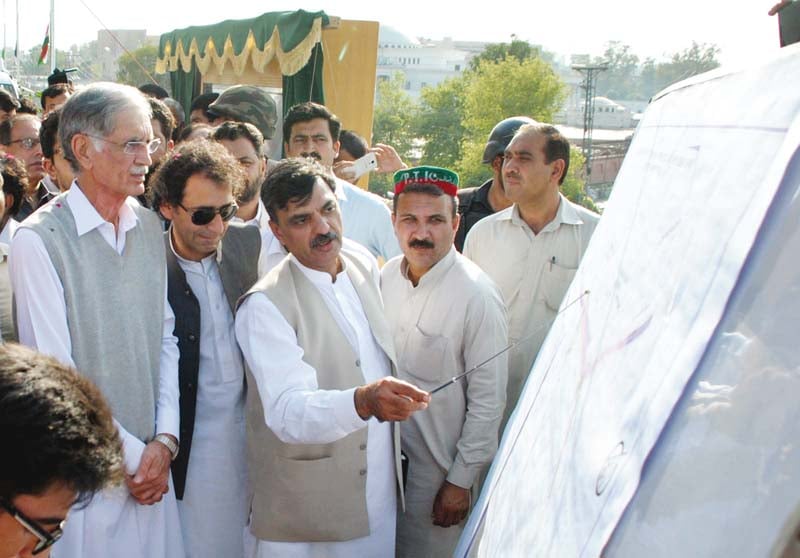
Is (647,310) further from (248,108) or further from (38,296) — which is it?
(248,108)

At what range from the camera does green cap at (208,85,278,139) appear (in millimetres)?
5480

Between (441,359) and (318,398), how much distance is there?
78cm

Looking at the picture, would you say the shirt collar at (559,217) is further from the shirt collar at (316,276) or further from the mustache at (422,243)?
the shirt collar at (316,276)

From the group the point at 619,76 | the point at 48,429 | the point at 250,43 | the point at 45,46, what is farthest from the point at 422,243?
the point at 619,76

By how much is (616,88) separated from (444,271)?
374ft

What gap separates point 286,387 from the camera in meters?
2.24

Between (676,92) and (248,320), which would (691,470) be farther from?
(248,320)

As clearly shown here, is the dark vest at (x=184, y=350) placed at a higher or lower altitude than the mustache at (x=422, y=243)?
lower

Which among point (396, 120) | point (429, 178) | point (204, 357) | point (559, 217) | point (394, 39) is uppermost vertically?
point (429, 178)

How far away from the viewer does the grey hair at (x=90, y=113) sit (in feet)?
8.13

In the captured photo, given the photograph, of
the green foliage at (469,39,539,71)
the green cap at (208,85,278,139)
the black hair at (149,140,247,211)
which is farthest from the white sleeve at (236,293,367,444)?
the green foliage at (469,39,539,71)

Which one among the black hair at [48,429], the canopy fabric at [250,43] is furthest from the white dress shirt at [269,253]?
the canopy fabric at [250,43]

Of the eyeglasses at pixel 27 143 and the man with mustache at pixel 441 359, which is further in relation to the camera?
the eyeglasses at pixel 27 143

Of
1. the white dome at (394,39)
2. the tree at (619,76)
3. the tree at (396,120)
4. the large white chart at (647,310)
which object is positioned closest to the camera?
the large white chart at (647,310)
